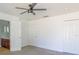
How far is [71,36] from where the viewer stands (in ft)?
11.1

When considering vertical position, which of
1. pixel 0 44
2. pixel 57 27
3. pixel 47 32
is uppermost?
pixel 57 27

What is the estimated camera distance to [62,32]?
3664 mm

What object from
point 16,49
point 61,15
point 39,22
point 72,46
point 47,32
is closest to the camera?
point 72,46

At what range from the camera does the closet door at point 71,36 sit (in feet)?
10.7

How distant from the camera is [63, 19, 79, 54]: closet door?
10.7 feet

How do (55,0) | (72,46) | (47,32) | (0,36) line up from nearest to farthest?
(55,0), (72,46), (47,32), (0,36)

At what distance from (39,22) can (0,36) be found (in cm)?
237

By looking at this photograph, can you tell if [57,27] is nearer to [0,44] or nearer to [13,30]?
[13,30]

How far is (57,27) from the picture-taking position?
3857mm

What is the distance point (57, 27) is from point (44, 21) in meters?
0.78

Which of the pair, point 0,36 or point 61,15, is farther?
point 0,36

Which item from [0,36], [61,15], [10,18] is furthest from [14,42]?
[61,15]

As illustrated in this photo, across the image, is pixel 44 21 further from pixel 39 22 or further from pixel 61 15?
pixel 61 15

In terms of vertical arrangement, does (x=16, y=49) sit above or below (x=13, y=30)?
below
